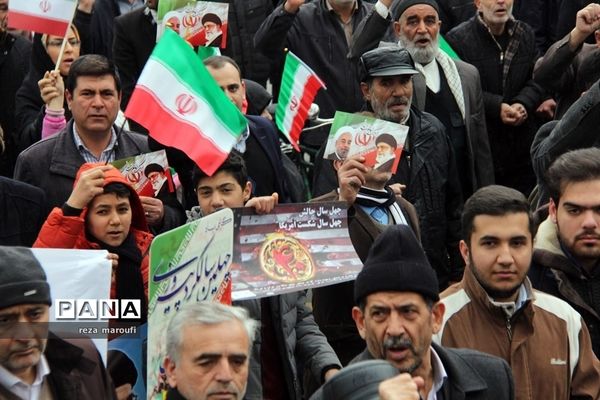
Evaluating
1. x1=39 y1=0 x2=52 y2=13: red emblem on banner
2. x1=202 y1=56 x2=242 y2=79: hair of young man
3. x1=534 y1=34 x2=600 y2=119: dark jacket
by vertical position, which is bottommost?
x1=202 y1=56 x2=242 y2=79: hair of young man

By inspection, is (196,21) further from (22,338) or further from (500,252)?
(22,338)

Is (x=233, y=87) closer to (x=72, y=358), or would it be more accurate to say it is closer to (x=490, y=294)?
(x=490, y=294)

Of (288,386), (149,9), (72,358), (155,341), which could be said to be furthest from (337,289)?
(149,9)

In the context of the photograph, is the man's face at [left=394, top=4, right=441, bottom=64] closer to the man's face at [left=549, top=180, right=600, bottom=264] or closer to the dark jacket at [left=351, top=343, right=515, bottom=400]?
the man's face at [left=549, top=180, right=600, bottom=264]

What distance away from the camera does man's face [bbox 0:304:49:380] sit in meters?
6.04

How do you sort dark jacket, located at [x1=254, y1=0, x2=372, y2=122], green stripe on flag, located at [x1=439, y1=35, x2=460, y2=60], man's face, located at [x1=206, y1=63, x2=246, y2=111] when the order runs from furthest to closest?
green stripe on flag, located at [x1=439, y1=35, x2=460, y2=60], dark jacket, located at [x1=254, y1=0, x2=372, y2=122], man's face, located at [x1=206, y1=63, x2=246, y2=111]

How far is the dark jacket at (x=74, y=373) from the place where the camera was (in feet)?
20.2

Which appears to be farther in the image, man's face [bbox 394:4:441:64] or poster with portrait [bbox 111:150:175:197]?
man's face [bbox 394:4:441:64]

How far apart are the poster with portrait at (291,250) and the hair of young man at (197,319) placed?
136 centimetres

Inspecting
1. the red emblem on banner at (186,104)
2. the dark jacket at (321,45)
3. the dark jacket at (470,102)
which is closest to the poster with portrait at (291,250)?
the red emblem on banner at (186,104)

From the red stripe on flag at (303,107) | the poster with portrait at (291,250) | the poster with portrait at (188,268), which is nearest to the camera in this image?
the poster with portrait at (188,268)

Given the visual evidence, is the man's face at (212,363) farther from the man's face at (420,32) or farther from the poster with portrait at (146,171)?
the man's face at (420,32)

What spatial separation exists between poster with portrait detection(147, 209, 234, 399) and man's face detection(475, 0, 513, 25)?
5.59 meters

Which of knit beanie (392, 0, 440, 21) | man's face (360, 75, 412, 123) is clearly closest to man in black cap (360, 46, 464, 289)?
man's face (360, 75, 412, 123)
